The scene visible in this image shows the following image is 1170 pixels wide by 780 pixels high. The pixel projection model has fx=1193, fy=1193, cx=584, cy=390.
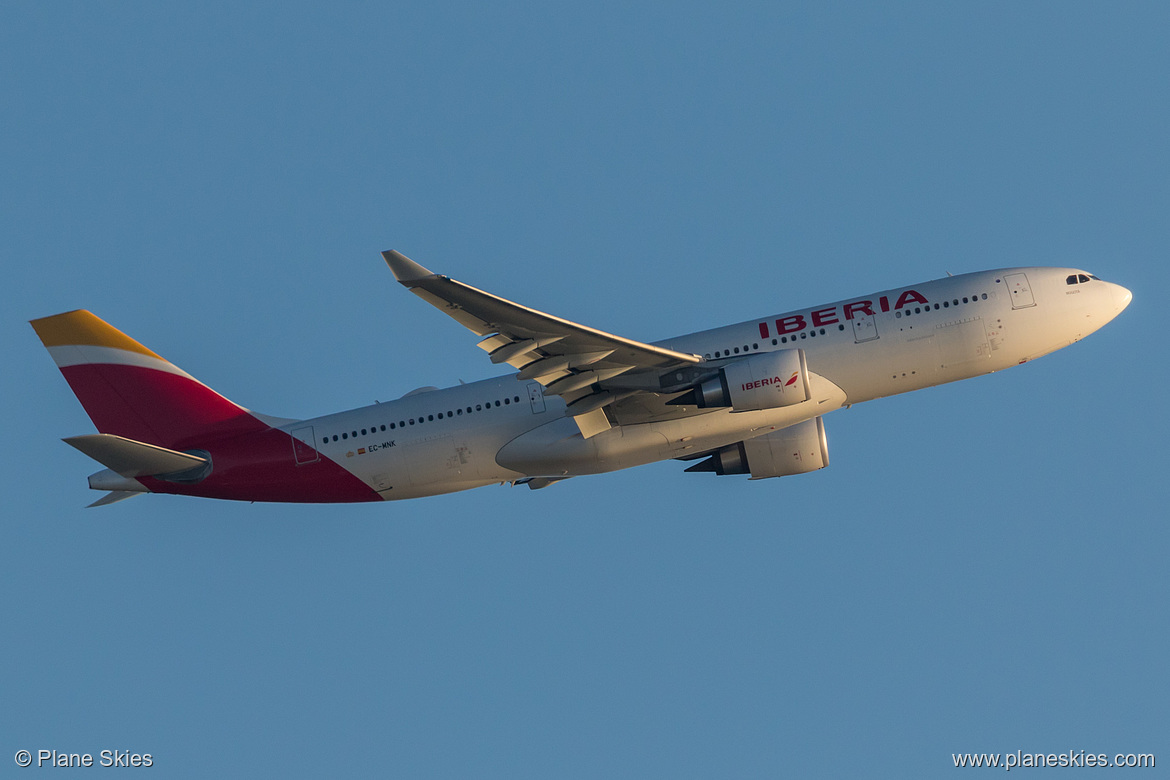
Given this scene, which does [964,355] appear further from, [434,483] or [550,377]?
[434,483]

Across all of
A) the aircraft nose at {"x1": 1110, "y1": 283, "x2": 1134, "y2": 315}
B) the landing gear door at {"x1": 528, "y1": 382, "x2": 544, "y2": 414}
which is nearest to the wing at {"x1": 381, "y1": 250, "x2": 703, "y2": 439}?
the landing gear door at {"x1": 528, "y1": 382, "x2": 544, "y2": 414}

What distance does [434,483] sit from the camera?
125 feet

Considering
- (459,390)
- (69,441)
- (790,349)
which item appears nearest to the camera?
(69,441)

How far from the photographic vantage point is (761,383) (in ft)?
113

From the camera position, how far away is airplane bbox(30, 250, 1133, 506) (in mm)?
35938

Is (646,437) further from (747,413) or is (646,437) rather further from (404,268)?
(404,268)

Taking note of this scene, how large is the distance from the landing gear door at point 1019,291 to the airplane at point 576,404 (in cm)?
4

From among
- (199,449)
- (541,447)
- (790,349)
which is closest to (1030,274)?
(790,349)

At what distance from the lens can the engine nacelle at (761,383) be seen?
34.5 metres

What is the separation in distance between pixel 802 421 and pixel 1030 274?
8.62 m

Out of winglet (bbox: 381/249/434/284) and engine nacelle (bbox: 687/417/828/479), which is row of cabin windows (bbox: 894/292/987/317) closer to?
engine nacelle (bbox: 687/417/828/479)

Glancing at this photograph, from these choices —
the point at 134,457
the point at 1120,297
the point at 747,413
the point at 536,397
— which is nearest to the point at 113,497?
the point at 134,457

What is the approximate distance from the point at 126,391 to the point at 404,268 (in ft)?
49.1

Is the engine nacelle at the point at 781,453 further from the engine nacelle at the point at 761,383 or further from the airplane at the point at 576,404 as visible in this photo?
the engine nacelle at the point at 761,383
